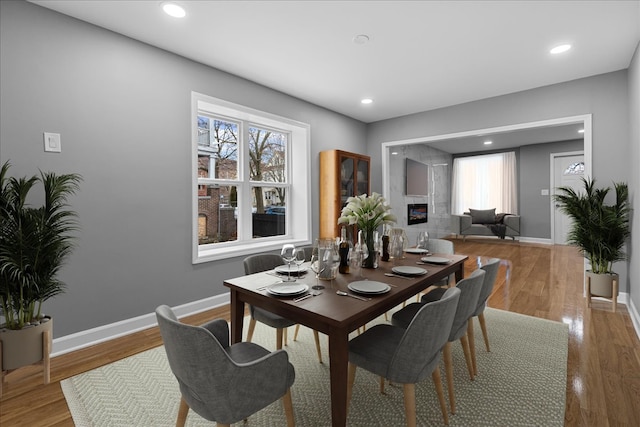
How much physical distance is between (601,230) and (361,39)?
305 centimetres

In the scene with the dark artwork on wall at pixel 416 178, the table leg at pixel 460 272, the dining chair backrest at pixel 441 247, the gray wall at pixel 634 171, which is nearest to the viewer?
the table leg at pixel 460 272

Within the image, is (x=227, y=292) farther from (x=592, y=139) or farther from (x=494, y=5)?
(x=592, y=139)

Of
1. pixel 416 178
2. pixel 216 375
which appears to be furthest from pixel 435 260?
pixel 416 178

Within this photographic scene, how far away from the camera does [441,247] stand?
297 centimetres

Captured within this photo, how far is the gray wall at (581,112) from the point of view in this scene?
329cm

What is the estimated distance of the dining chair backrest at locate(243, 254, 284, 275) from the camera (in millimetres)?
2256

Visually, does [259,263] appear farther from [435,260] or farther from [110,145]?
[110,145]

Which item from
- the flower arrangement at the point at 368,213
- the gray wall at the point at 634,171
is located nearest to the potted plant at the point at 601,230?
A: the gray wall at the point at 634,171

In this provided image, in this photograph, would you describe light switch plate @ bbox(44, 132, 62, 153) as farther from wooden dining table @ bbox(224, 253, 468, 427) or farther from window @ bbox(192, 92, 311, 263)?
wooden dining table @ bbox(224, 253, 468, 427)

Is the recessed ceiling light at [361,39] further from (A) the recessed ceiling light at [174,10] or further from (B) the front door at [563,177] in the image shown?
(B) the front door at [563,177]

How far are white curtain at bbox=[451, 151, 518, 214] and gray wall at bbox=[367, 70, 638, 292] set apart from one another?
4986mm

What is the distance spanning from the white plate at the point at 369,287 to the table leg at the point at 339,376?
1.05ft

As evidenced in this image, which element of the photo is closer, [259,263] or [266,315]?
[266,315]

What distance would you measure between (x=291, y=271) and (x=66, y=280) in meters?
1.74
